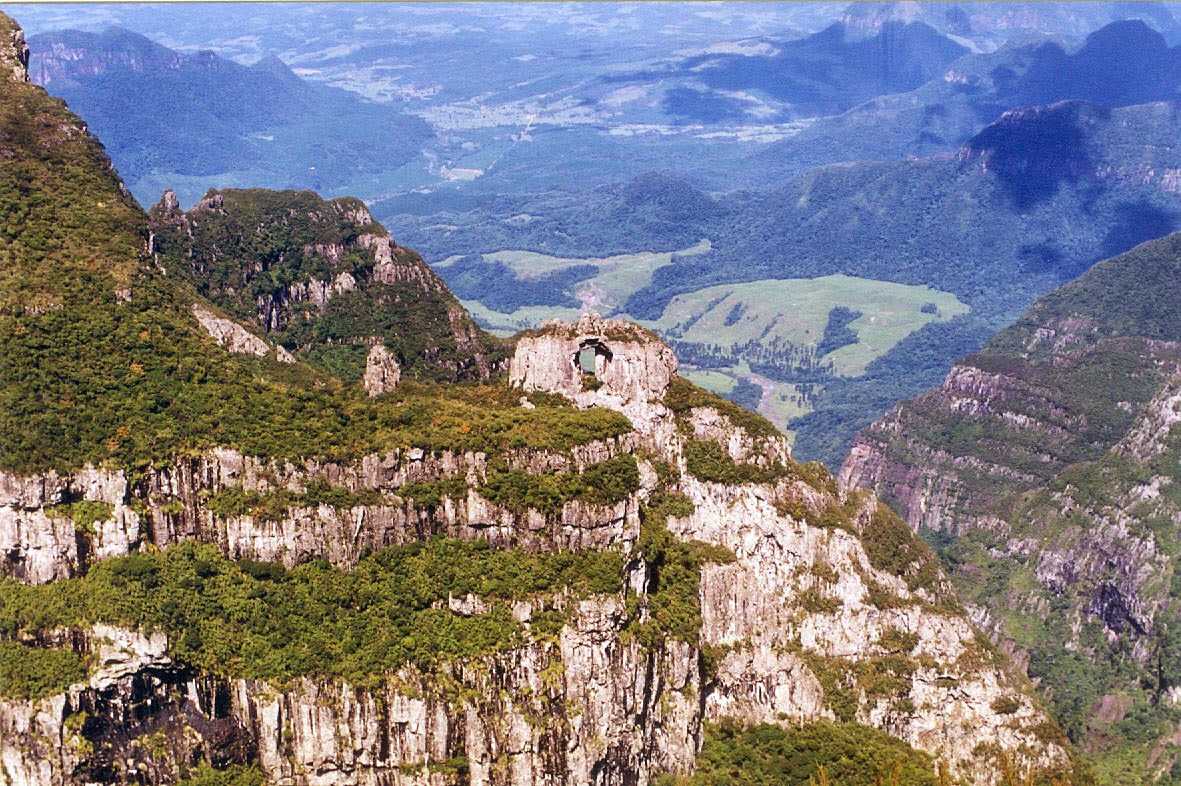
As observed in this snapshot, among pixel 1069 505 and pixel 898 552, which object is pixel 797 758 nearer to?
pixel 898 552

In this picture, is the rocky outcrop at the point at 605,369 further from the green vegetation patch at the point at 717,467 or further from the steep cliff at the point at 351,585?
the green vegetation patch at the point at 717,467

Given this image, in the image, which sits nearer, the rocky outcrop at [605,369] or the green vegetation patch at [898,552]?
the rocky outcrop at [605,369]

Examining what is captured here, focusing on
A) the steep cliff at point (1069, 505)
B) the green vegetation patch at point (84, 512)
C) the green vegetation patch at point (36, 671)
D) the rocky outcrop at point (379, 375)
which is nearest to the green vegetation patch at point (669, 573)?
the rocky outcrop at point (379, 375)

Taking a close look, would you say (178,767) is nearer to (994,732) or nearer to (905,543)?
(994,732)

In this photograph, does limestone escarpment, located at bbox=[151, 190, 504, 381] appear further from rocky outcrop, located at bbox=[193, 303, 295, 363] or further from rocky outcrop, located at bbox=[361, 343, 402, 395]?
rocky outcrop, located at bbox=[361, 343, 402, 395]

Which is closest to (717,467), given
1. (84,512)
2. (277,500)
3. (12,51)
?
(277,500)

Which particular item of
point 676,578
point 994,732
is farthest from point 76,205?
point 994,732
